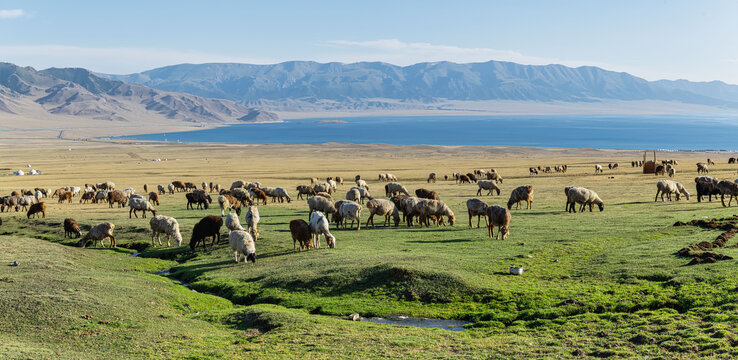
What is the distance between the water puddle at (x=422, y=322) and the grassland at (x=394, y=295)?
13.8 inches

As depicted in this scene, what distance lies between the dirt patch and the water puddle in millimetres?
10355

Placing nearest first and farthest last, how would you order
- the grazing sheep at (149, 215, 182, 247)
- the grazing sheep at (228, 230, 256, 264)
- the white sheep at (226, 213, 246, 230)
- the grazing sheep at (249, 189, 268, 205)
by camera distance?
the grazing sheep at (228, 230, 256, 264) < the white sheep at (226, 213, 246, 230) < the grazing sheep at (149, 215, 182, 247) < the grazing sheep at (249, 189, 268, 205)

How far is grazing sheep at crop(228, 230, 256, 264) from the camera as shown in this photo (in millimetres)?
28641

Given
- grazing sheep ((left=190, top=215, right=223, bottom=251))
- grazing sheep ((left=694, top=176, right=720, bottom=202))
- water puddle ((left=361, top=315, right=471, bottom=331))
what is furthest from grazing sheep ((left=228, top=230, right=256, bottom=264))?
grazing sheep ((left=694, top=176, right=720, bottom=202))

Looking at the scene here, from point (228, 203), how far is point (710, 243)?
1357 inches

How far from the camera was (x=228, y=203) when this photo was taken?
47000mm

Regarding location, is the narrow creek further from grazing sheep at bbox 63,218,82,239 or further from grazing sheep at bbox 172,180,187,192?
grazing sheep at bbox 172,180,187,192

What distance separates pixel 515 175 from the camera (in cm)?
8225

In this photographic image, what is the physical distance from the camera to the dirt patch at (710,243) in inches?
892

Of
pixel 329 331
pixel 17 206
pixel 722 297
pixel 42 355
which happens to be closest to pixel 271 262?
pixel 329 331

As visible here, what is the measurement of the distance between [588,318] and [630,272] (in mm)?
5365

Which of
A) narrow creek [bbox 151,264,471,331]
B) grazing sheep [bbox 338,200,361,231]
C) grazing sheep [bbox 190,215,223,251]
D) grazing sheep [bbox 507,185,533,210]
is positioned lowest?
narrow creek [bbox 151,264,471,331]

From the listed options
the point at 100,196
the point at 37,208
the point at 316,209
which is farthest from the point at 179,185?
the point at 316,209

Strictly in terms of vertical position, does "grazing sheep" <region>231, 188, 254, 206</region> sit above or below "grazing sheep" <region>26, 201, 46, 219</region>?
above
